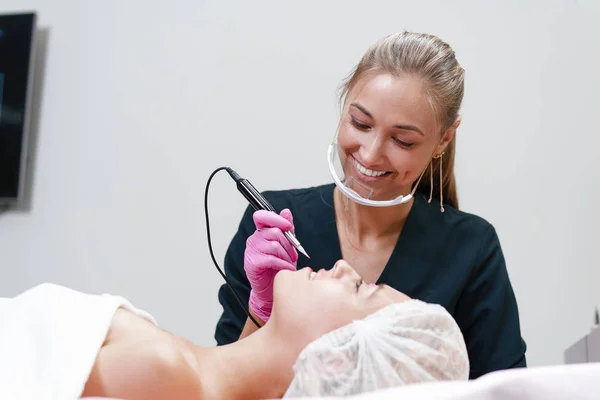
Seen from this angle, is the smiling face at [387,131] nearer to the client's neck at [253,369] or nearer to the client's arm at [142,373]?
the client's neck at [253,369]

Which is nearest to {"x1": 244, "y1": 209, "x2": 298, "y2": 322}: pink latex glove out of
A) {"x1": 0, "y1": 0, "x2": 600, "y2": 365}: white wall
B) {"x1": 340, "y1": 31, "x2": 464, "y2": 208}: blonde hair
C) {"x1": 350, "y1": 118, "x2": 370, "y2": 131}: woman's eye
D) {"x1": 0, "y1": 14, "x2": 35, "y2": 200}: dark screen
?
{"x1": 350, "y1": 118, "x2": 370, "y2": 131}: woman's eye

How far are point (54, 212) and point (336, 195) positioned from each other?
1.17 metres

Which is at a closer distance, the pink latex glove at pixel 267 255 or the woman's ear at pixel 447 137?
the pink latex glove at pixel 267 255

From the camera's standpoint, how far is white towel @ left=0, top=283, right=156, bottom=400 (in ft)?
2.75

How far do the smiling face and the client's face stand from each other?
0.33 metres

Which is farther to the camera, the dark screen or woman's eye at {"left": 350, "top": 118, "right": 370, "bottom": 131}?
the dark screen

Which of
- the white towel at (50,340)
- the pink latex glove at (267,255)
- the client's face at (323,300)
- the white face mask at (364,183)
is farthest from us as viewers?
the white face mask at (364,183)

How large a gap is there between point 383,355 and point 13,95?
1836 mm

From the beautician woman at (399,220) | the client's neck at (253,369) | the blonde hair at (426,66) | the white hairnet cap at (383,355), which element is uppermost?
the blonde hair at (426,66)

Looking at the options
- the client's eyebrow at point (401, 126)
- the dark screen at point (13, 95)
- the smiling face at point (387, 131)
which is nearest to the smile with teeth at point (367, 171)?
the smiling face at point (387, 131)

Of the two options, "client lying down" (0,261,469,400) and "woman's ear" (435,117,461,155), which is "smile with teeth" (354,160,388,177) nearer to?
"woman's ear" (435,117,461,155)

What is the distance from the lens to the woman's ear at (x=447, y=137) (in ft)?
4.58

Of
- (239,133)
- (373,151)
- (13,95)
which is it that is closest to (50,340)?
(373,151)

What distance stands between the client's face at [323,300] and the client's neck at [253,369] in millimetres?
45
